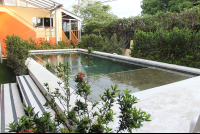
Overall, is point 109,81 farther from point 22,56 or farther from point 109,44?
point 109,44

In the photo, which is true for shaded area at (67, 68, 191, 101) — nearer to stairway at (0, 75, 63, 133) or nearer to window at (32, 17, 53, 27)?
stairway at (0, 75, 63, 133)

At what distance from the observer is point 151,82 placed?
186 inches

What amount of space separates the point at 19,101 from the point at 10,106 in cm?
31

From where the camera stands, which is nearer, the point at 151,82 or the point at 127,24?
the point at 151,82

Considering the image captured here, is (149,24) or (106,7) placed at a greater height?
(106,7)

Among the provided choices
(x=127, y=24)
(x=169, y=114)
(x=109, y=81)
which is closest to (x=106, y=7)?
(x=127, y=24)

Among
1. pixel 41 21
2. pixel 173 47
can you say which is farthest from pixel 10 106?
pixel 41 21

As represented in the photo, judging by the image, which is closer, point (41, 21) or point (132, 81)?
point (132, 81)

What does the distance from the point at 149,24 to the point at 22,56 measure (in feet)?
26.7

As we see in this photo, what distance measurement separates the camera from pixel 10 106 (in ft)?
12.8

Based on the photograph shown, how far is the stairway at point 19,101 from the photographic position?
321cm

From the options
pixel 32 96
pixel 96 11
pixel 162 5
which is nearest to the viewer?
pixel 32 96

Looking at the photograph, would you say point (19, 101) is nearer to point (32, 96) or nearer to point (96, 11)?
point (32, 96)

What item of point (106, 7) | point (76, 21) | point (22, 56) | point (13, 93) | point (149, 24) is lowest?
point (13, 93)
